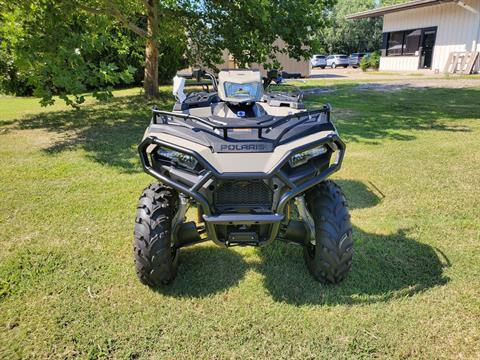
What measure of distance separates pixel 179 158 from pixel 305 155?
2.54 feet

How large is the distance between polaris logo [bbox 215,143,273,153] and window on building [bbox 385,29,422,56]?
25.7m

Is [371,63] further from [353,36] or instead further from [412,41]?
[353,36]

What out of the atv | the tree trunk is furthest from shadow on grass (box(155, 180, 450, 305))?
the tree trunk

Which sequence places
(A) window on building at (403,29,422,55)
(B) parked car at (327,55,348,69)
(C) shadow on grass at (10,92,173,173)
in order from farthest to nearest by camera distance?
(B) parked car at (327,55,348,69) < (A) window on building at (403,29,422,55) < (C) shadow on grass at (10,92,173,173)

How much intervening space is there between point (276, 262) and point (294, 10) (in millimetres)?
6253

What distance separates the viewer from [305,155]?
2.45 meters

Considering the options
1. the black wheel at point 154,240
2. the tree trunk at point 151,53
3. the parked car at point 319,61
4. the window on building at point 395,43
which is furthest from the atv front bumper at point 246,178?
the parked car at point 319,61

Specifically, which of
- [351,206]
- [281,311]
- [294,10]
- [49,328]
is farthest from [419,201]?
[294,10]

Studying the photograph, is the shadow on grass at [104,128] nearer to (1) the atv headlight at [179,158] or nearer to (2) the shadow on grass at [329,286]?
(2) the shadow on grass at [329,286]

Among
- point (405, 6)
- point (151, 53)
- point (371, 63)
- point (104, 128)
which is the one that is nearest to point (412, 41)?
point (405, 6)

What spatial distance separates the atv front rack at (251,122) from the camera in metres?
2.35

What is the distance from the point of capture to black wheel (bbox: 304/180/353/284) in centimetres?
255

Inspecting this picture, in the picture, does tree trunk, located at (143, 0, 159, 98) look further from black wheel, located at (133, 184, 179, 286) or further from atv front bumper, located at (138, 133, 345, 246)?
atv front bumper, located at (138, 133, 345, 246)

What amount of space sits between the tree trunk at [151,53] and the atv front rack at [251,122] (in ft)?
23.1
